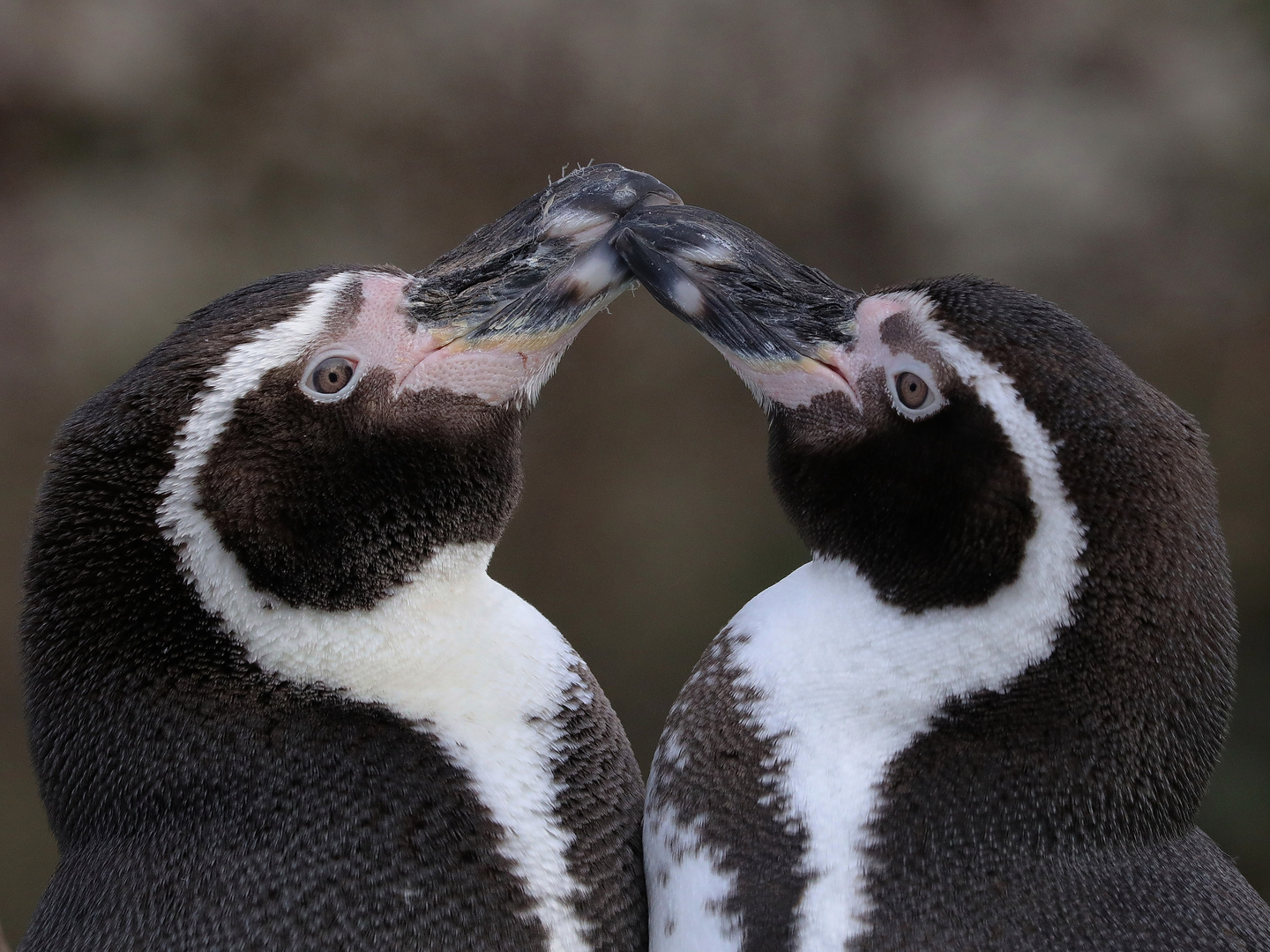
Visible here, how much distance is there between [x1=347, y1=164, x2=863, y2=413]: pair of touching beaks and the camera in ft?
7.02

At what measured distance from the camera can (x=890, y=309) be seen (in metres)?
2.10

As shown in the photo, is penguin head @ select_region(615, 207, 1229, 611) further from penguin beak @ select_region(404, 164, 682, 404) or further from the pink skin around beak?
the pink skin around beak

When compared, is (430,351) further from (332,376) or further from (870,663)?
(870,663)

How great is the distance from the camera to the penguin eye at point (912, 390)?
A: 197 cm

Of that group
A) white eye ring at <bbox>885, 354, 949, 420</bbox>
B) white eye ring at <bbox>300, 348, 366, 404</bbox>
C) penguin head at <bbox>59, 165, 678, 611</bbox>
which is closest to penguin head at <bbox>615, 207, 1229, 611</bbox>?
white eye ring at <bbox>885, 354, 949, 420</bbox>

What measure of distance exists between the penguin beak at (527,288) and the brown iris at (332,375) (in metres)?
Answer: 0.12

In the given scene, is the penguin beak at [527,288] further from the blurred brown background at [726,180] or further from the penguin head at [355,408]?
the blurred brown background at [726,180]

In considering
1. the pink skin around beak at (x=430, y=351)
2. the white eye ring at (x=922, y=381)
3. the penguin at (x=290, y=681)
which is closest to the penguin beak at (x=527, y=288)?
the pink skin around beak at (x=430, y=351)

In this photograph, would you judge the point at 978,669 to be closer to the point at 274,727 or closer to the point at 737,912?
the point at 737,912

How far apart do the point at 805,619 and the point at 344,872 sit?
0.82m

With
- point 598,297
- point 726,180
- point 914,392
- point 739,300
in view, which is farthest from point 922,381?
point 726,180

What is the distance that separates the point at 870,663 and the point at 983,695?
0.18 meters

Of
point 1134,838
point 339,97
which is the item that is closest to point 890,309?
point 1134,838

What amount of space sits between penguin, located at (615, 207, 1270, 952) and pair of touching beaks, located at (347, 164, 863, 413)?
20cm
